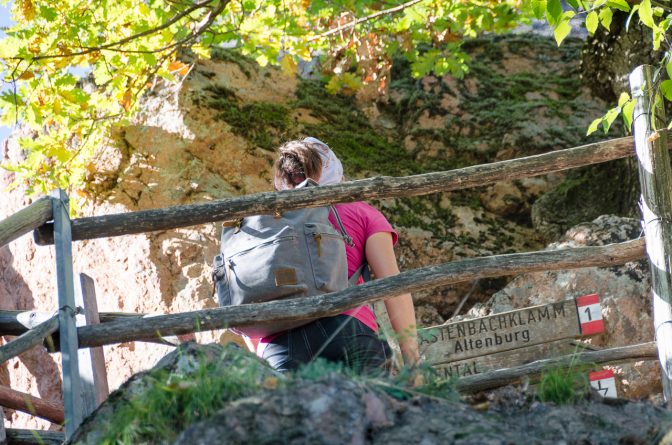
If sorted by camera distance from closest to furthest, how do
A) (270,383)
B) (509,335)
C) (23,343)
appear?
(270,383)
(23,343)
(509,335)

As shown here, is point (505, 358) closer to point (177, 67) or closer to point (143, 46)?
point (177, 67)

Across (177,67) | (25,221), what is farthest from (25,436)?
(177,67)

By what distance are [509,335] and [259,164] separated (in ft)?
8.28

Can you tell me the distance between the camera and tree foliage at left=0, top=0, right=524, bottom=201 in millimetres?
5551

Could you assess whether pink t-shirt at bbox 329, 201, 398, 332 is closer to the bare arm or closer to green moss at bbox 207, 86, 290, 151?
the bare arm

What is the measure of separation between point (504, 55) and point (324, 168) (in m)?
4.75

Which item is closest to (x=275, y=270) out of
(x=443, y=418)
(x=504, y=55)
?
(x=443, y=418)

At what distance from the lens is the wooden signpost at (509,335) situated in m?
4.25

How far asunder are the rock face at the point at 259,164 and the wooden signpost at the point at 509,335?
4.99 ft

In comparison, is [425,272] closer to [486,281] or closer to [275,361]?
[275,361]

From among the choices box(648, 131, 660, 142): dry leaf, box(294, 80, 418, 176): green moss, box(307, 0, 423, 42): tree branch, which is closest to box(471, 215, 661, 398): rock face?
box(648, 131, 660, 142): dry leaf

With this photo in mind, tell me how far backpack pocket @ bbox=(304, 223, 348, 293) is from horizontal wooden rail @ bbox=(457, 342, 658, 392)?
0.60m

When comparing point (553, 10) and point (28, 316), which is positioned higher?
point (553, 10)

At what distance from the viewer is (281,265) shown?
3.38 meters
